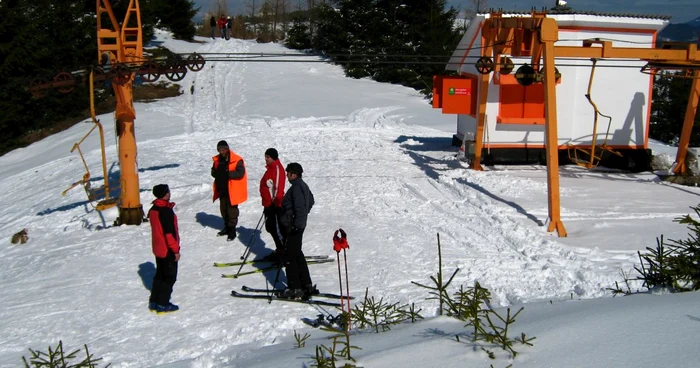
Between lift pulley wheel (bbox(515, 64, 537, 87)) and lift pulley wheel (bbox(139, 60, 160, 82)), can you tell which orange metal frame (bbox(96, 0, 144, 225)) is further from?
lift pulley wheel (bbox(515, 64, 537, 87))

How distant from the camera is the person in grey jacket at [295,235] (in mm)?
7848

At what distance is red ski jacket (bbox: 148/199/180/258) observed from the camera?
770 cm

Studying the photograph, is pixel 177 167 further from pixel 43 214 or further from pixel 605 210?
pixel 605 210

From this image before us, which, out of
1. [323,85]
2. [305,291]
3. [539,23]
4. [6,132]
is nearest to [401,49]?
[323,85]

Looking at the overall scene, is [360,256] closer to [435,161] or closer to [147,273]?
[147,273]

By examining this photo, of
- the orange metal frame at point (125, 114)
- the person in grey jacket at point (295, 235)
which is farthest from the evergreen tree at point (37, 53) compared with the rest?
the person in grey jacket at point (295, 235)

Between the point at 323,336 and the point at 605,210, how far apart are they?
7.09m

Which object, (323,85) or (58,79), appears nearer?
(58,79)

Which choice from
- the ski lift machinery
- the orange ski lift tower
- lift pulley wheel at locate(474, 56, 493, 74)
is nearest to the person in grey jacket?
the ski lift machinery

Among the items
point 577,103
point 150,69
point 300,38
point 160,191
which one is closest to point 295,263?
point 160,191

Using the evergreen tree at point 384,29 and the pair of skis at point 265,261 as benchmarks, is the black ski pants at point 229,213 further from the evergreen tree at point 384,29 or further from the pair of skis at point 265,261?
the evergreen tree at point 384,29

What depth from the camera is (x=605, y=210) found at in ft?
38.5


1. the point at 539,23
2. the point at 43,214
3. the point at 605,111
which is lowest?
the point at 43,214

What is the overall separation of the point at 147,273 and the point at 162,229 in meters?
1.76
